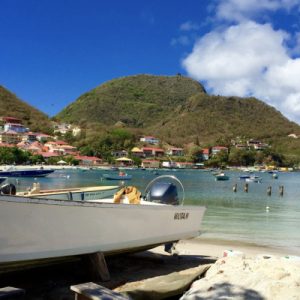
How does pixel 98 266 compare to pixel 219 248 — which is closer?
pixel 98 266

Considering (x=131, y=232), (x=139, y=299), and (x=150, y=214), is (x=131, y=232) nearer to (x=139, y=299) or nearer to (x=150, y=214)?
(x=150, y=214)

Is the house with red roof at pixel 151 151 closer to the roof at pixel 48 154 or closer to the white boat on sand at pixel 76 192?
the roof at pixel 48 154

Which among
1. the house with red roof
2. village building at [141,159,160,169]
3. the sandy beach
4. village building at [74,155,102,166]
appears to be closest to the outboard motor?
the sandy beach

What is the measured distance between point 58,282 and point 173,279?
2189 mm

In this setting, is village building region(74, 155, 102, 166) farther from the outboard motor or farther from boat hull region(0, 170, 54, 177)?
the outboard motor

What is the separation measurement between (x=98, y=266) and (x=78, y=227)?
0.99 metres

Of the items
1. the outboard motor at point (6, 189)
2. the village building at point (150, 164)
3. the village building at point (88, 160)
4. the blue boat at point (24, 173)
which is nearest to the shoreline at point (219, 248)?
the outboard motor at point (6, 189)

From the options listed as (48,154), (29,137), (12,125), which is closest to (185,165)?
(48,154)

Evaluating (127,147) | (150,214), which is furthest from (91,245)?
(127,147)

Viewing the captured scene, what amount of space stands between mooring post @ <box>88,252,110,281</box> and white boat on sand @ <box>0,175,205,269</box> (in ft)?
0.42

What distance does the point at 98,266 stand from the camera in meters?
8.14

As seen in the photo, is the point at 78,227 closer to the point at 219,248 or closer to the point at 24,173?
the point at 219,248

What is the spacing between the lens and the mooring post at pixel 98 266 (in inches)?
319

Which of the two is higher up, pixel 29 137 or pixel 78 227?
pixel 29 137
